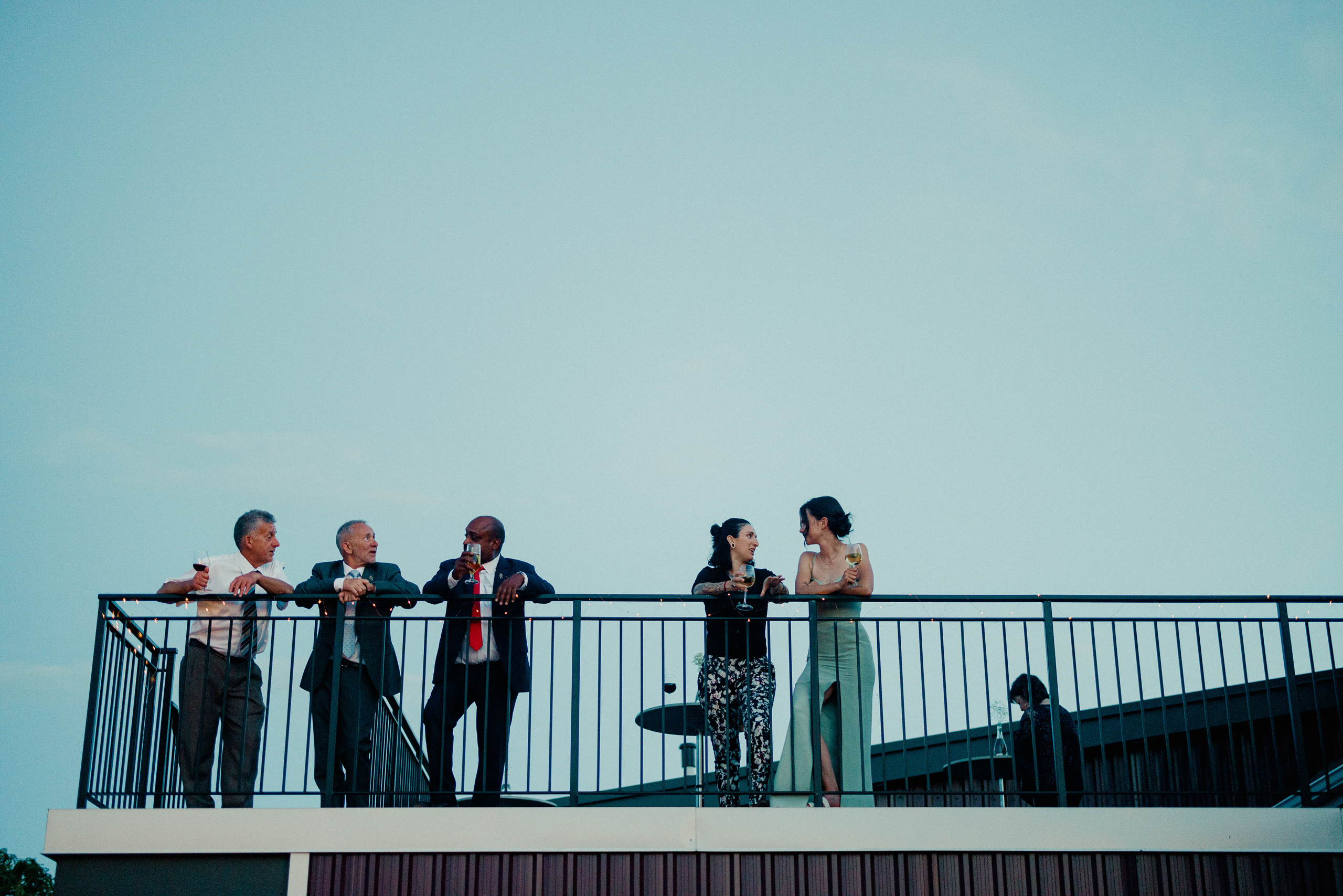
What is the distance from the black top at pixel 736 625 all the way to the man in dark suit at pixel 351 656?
1.70m

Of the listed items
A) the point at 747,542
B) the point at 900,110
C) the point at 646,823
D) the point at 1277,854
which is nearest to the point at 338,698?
the point at 646,823

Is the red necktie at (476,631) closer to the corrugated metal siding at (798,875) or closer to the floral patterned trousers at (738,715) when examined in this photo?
the corrugated metal siding at (798,875)

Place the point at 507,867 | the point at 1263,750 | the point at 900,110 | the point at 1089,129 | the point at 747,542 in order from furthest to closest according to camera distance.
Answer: the point at 900,110 → the point at 1089,129 → the point at 1263,750 → the point at 747,542 → the point at 507,867

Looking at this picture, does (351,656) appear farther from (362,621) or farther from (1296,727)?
(1296,727)

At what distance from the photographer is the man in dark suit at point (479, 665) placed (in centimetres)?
735

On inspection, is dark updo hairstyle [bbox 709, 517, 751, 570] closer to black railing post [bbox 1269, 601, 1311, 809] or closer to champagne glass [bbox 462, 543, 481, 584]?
champagne glass [bbox 462, 543, 481, 584]

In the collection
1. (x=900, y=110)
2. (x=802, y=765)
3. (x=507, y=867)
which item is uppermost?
(x=900, y=110)

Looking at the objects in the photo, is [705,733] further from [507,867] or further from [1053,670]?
[1053,670]

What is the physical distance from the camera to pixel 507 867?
23.2 ft

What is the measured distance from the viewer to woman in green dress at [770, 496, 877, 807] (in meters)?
7.46

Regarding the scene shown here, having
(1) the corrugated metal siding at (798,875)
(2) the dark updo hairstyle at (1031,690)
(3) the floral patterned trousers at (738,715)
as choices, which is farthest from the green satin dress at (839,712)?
(2) the dark updo hairstyle at (1031,690)

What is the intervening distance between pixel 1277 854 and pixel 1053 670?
152 centimetres

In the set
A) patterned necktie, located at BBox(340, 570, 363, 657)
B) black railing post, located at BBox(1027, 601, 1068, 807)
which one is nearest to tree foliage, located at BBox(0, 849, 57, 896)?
patterned necktie, located at BBox(340, 570, 363, 657)

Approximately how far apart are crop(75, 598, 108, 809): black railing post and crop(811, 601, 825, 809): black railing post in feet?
12.2
